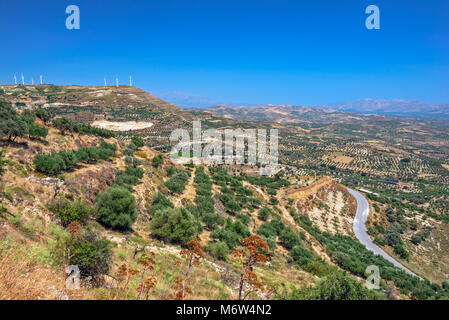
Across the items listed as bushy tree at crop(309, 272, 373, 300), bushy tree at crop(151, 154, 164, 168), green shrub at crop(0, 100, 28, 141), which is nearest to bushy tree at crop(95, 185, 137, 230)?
green shrub at crop(0, 100, 28, 141)

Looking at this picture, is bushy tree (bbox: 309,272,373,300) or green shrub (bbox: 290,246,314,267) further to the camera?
green shrub (bbox: 290,246,314,267)

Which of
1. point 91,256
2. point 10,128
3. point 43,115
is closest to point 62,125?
point 43,115

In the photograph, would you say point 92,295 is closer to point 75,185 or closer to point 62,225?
point 62,225

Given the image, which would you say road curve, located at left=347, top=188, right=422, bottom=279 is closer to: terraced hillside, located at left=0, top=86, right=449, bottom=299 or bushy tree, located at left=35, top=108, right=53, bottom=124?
terraced hillside, located at left=0, top=86, right=449, bottom=299

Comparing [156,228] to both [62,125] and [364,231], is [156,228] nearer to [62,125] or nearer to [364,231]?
[62,125]

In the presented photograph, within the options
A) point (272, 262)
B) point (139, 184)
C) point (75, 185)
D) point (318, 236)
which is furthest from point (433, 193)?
point (75, 185)

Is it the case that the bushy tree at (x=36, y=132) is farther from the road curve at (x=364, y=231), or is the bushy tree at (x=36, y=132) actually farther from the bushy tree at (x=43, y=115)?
the road curve at (x=364, y=231)
